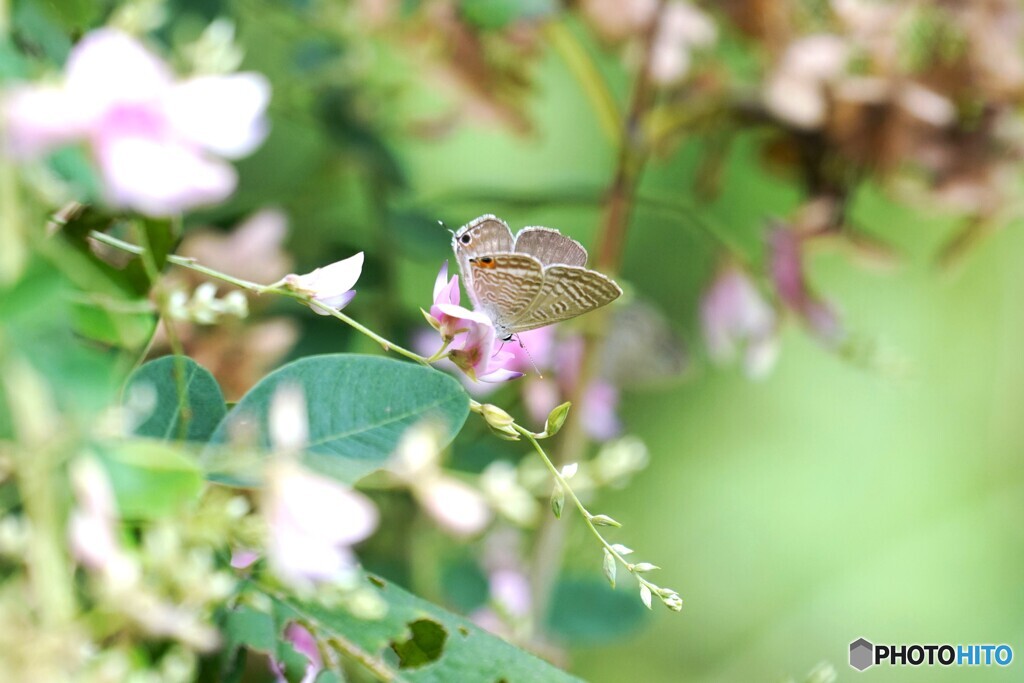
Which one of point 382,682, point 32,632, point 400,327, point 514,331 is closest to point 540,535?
point 400,327

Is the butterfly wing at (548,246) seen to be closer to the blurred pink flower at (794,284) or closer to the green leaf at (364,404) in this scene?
the green leaf at (364,404)

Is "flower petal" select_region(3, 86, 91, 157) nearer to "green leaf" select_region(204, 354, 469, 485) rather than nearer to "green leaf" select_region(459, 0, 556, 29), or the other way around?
"green leaf" select_region(204, 354, 469, 485)

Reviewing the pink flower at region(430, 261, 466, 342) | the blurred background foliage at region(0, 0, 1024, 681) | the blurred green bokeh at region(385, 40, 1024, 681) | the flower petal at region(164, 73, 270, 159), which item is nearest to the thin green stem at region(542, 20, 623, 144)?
the blurred background foliage at region(0, 0, 1024, 681)

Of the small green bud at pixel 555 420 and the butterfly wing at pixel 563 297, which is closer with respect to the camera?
the small green bud at pixel 555 420

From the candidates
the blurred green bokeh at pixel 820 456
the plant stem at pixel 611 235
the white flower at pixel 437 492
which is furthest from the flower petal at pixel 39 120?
the blurred green bokeh at pixel 820 456

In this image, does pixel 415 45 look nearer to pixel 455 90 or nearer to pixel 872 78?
pixel 455 90
